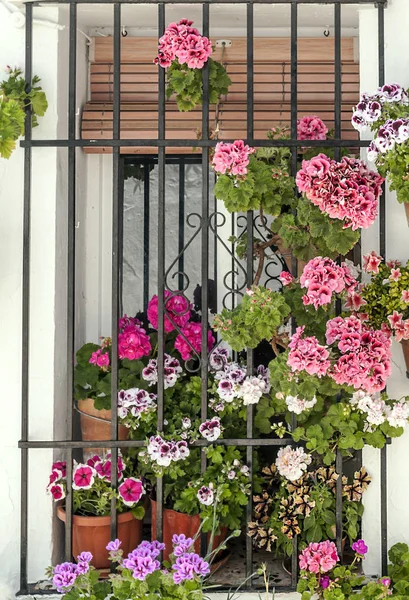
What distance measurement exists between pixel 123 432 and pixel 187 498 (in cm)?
50

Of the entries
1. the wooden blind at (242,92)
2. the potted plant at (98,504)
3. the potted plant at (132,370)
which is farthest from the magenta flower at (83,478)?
the wooden blind at (242,92)

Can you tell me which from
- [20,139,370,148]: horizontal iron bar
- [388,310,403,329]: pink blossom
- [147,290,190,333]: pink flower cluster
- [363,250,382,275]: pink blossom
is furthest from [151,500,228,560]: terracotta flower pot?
[20,139,370,148]: horizontal iron bar

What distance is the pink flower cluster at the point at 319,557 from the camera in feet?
9.93

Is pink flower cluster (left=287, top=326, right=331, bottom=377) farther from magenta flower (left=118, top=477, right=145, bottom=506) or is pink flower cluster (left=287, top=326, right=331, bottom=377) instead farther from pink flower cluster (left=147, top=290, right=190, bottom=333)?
magenta flower (left=118, top=477, right=145, bottom=506)

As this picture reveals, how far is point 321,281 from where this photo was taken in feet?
9.55

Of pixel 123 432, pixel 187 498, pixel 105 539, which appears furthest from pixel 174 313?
pixel 105 539

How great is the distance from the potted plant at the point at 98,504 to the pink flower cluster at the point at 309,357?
3.00 feet

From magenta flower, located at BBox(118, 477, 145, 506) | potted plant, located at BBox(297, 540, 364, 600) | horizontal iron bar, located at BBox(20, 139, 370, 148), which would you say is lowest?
potted plant, located at BBox(297, 540, 364, 600)

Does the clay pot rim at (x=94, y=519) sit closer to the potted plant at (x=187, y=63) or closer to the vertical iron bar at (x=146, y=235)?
the vertical iron bar at (x=146, y=235)

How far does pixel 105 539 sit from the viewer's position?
3.26 meters

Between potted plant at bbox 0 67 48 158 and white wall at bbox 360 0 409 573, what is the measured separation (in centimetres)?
146

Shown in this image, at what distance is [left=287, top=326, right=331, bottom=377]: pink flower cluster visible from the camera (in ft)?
9.49

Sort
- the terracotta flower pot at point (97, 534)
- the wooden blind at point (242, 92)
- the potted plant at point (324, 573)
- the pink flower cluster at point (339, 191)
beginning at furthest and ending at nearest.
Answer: the wooden blind at point (242, 92)
the terracotta flower pot at point (97, 534)
the potted plant at point (324, 573)
the pink flower cluster at point (339, 191)

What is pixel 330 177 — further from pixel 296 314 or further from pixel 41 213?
pixel 41 213
